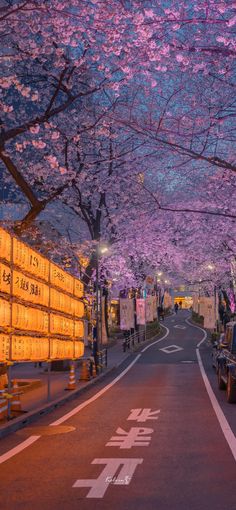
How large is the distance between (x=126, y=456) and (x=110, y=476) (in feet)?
4.89

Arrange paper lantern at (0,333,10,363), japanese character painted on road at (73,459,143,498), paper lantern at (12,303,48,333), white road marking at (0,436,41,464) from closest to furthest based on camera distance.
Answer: japanese character painted on road at (73,459,143,498)
white road marking at (0,436,41,464)
paper lantern at (0,333,10,363)
paper lantern at (12,303,48,333)

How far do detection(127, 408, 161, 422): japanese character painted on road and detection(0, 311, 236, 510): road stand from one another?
0.07ft

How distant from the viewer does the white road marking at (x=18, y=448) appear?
31.2ft

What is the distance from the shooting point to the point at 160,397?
18578 millimetres

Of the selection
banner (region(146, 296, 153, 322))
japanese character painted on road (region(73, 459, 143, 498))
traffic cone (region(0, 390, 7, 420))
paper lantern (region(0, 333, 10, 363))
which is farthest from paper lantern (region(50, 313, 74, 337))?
banner (region(146, 296, 153, 322))

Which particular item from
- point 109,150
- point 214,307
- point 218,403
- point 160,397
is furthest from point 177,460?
point 214,307

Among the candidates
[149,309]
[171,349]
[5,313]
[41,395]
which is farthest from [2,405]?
[149,309]

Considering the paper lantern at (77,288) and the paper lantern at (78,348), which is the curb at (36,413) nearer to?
the paper lantern at (78,348)

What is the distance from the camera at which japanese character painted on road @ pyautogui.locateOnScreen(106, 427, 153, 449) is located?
1055 cm

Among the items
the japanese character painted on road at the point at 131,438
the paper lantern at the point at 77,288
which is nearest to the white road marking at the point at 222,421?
the japanese character painted on road at the point at 131,438

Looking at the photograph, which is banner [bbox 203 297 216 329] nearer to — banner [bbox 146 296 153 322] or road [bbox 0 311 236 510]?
banner [bbox 146 296 153 322]

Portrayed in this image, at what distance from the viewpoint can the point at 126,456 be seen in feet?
30.9

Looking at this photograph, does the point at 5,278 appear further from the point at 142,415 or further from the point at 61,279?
the point at 61,279

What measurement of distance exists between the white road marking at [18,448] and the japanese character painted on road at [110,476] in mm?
1433
